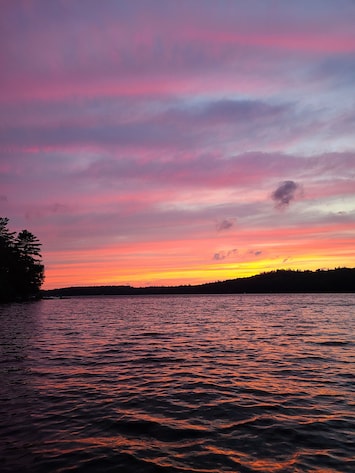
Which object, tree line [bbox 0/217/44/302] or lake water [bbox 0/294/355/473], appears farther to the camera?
tree line [bbox 0/217/44/302]

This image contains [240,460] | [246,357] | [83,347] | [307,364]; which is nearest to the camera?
[240,460]

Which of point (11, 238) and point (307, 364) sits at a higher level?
point (11, 238)

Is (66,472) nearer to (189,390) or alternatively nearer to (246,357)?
(189,390)

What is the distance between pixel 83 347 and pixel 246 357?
526 inches

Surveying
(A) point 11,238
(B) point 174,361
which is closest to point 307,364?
(B) point 174,361

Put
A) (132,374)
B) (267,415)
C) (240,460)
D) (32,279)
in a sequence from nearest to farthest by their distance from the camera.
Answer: (240,460) < (267,415) < (132,374) < (32,279)

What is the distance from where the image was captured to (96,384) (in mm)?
17562

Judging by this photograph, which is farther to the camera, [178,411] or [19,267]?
[19,267]

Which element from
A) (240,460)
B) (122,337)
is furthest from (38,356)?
(240,460)

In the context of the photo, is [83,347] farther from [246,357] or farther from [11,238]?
[11,238]

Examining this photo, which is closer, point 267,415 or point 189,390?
point 267,415

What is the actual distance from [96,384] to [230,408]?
7.07 metres

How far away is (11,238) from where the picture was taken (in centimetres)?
12750

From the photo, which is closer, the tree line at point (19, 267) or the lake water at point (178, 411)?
the lake water at point (178, 411)
